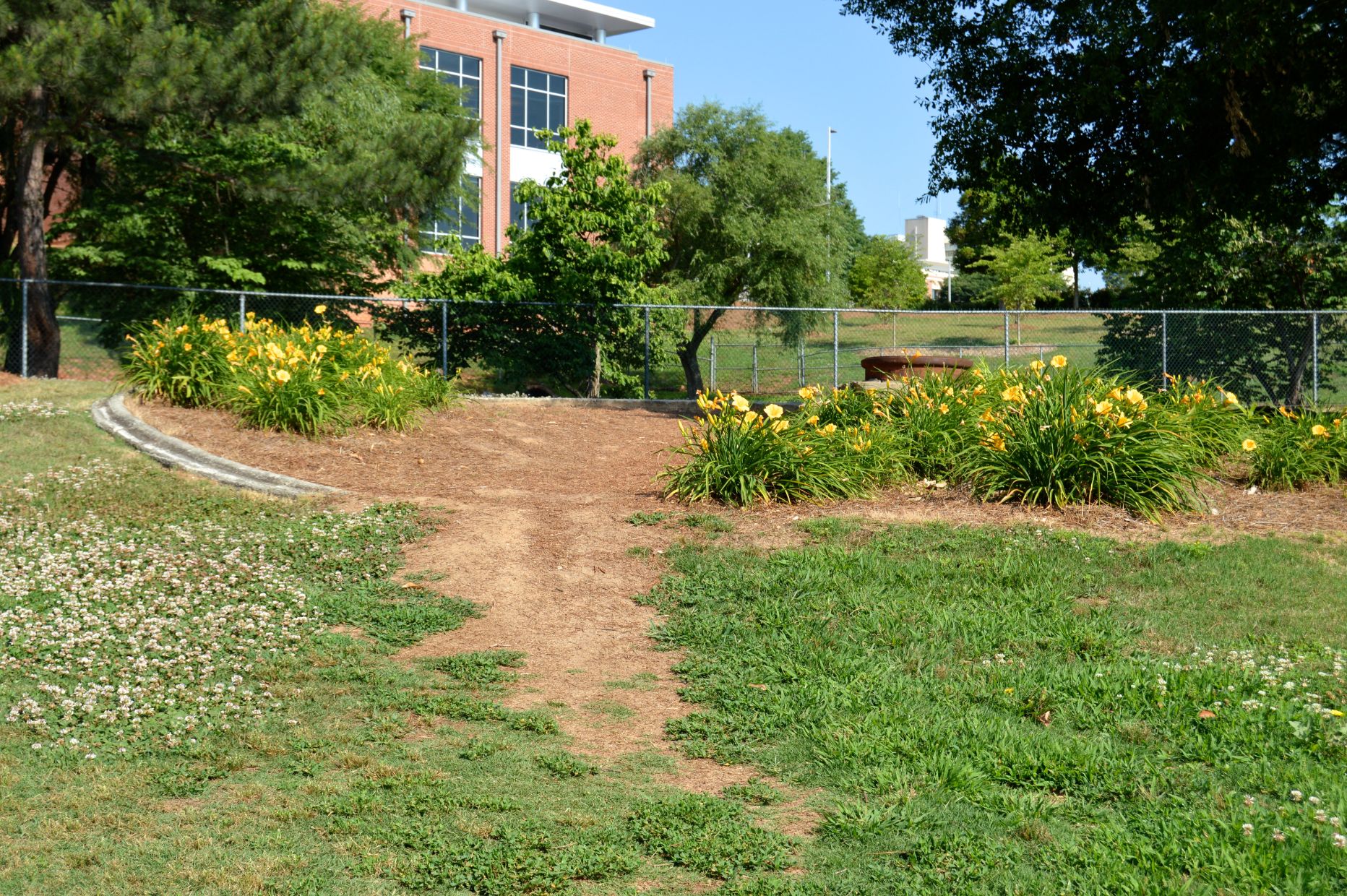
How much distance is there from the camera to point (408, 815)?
422 cm

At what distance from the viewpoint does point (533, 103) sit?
43844mm

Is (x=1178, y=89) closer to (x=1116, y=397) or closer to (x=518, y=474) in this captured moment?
(x=1116, y=397)

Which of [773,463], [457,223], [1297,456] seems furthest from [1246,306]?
[457,223]

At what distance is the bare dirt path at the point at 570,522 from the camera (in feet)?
18.9

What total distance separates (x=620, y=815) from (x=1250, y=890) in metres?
2.08

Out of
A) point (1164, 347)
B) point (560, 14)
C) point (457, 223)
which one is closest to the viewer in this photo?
point (1164, 347)

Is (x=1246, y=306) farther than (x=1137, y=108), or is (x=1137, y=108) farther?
(x=1246, y=306)

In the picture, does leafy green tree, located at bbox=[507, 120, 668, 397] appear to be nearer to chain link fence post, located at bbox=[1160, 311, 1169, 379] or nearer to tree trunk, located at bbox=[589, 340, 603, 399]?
tree trunk, located at bbox=[589, 340, 603, 399]

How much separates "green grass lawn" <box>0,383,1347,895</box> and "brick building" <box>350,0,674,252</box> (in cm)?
3247

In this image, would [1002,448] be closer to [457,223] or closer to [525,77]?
[457,223]

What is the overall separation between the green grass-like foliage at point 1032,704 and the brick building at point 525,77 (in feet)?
108

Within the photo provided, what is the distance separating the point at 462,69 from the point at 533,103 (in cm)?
320

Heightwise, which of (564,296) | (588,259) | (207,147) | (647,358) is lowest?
(647,358)

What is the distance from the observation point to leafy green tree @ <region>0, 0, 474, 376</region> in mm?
13430
